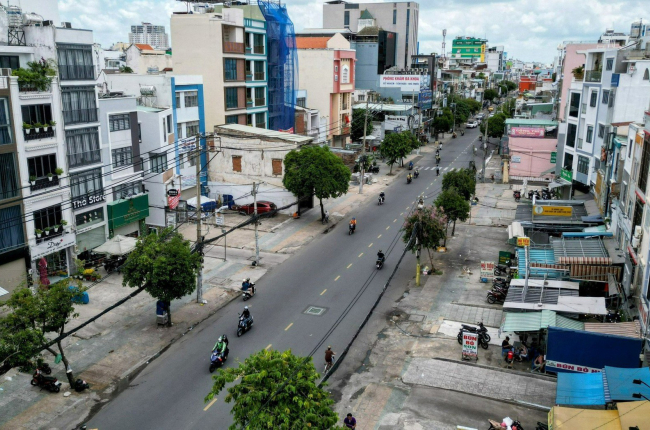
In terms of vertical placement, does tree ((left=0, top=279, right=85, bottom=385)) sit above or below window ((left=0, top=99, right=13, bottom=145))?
below

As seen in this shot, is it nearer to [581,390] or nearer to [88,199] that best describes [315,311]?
[581,390]

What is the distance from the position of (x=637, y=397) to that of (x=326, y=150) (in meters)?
29.9

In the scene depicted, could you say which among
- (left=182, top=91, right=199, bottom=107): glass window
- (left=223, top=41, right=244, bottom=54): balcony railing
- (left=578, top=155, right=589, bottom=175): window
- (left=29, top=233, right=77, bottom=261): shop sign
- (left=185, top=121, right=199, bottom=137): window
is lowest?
(left=29, top=233, right=77, bottom=261): shop sign

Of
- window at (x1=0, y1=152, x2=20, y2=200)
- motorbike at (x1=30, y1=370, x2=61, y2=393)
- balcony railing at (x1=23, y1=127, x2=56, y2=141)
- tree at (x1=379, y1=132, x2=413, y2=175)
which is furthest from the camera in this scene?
tree at (x1=379, y1=132, x2=413, y2=175)

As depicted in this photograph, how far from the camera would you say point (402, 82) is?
9219 cm

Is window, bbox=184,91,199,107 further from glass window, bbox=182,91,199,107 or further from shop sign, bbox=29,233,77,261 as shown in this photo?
shop sign, bbox=29,233,77,261

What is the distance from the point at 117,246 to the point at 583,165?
33996 mm

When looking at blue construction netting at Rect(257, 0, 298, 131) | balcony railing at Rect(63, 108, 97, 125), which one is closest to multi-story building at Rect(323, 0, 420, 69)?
blue construction netting at Rect(257, 0, 298, 131)

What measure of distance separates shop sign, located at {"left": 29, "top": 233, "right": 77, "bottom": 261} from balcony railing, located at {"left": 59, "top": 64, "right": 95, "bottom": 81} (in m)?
8.74

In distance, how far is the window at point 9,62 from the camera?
27953 mm

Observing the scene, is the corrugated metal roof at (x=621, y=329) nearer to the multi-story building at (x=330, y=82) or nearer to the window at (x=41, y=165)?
the window at (x=41, y=165)

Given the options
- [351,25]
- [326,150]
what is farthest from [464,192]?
[351,25]

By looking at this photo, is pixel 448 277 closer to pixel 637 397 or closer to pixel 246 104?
pixel 637 397

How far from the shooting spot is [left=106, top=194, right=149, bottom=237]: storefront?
3434cm
